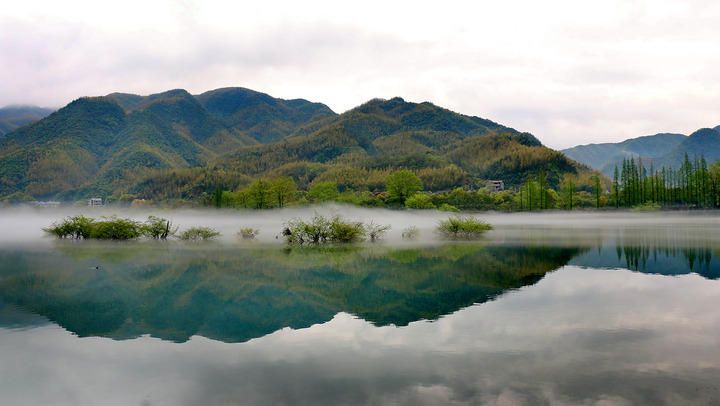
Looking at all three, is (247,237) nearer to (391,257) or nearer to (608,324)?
(391,257)

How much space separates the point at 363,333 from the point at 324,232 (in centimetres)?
2434

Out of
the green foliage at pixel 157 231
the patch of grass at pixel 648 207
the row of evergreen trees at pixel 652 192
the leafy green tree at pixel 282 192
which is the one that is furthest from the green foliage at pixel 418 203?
the green foliage at pixel 157 231

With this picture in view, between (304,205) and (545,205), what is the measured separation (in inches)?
1616

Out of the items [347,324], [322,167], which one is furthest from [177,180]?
[347,324]

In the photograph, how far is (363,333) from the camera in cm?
1136

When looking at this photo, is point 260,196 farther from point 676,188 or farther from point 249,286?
point 249,286

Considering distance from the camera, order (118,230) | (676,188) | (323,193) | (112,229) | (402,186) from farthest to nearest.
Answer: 1. (323,193)
2. (402,186)
3. (676,188)
4. (112,229)
5. (118,230)

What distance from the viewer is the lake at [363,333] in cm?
797

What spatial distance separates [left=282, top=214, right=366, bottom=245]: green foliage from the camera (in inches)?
1387

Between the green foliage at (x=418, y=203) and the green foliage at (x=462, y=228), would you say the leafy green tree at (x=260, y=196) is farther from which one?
the green foliage at (x=462, y=228)

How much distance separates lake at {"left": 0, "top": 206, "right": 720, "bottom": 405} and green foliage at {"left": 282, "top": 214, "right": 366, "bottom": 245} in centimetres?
1198

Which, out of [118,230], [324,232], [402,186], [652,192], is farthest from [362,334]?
[652,192]

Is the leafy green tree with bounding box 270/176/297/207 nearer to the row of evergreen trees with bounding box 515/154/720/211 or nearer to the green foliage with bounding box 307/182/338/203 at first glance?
the green foliage with bounding box 307/182/338/203

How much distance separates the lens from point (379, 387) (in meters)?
8.02
